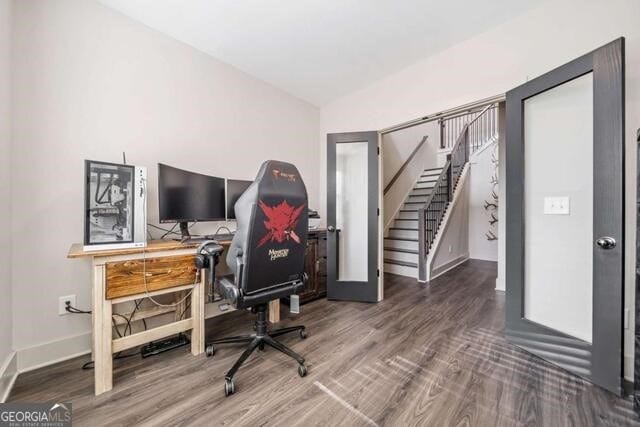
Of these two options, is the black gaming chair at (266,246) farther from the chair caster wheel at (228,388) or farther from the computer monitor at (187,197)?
the computer monitor at (187,197)

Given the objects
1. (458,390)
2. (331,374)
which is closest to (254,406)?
(331,374)

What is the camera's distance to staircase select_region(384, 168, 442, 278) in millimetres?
4195

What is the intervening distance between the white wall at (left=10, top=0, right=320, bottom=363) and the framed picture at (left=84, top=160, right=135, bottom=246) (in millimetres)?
525

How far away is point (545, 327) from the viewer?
5.75ft

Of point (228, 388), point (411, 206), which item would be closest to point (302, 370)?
point (228, 388)

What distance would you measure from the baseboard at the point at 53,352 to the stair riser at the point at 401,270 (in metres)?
3.97

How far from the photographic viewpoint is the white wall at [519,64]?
148 cm

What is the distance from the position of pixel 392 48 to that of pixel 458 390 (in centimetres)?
281

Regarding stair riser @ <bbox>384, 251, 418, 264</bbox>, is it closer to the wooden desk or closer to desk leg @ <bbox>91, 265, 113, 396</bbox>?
the wooden desk

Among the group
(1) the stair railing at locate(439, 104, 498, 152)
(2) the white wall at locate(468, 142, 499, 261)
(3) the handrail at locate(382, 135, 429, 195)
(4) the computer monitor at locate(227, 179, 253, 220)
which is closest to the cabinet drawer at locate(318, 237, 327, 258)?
(4) the computer monitor at locate(227, 179, 253, 220)

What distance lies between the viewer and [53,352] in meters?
1.67

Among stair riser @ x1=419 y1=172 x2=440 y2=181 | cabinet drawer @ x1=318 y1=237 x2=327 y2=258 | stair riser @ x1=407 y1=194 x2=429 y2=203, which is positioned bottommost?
cabinet drawer @ x1=318 y1=237 x2=327 y2=258

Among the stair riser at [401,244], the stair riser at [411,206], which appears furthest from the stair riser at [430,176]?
the stair riser at [401,244]

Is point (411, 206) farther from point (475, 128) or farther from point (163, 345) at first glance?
point (163, 345)
